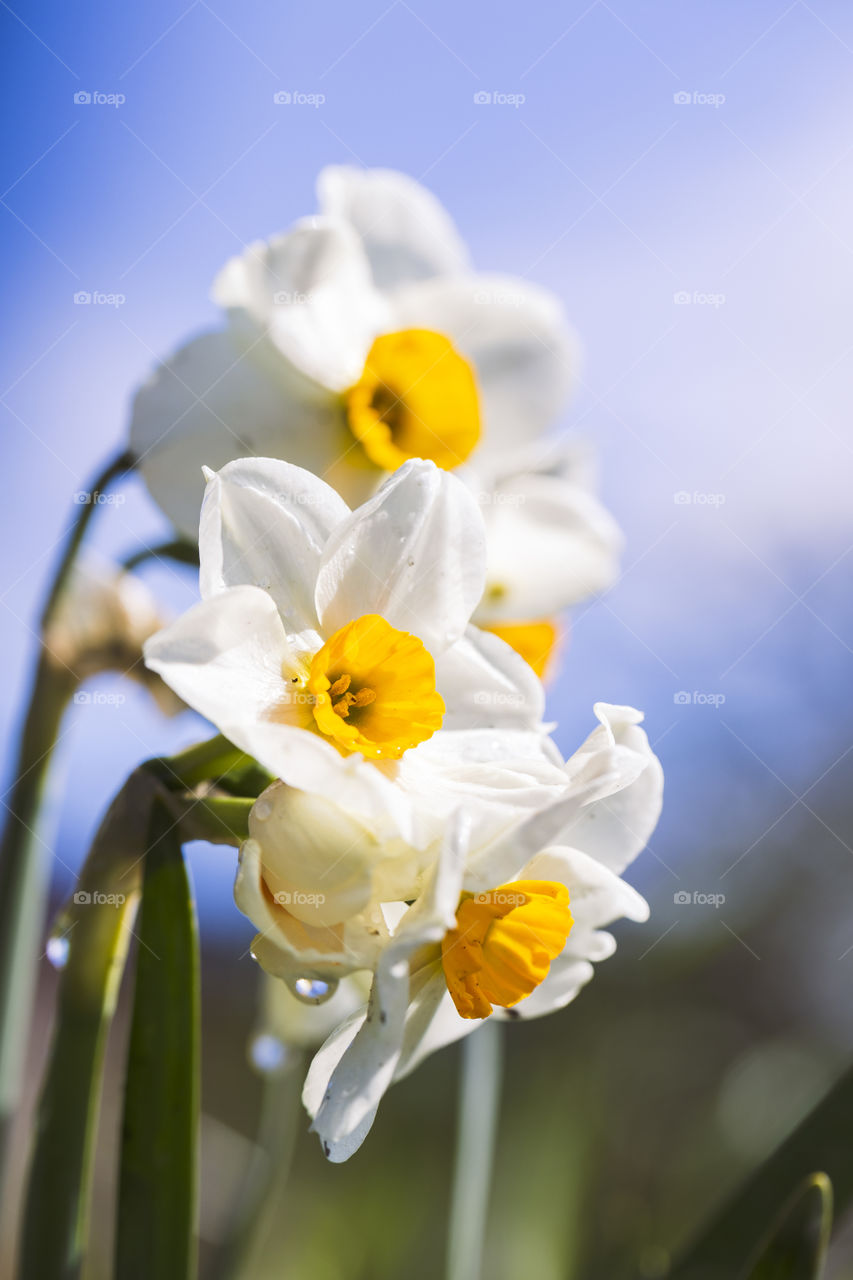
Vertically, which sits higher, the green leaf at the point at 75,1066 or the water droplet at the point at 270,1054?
the green leaf at the point at 75,1066

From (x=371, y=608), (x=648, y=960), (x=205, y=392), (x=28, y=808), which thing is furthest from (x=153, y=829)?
(x=648, y=960)

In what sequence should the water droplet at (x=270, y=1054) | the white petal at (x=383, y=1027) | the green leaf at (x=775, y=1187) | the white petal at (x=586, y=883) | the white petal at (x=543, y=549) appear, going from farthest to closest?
1. the water droplet at (x=270, y=1054)
2. the white petal at (x=543, y=549)
3. the green leaf at (x=775, y=1187)
4. the white petal at (x=586, y=883)
5. the white petal at (x=383, y=1027)

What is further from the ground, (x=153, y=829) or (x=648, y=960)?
(x=153, y=829)

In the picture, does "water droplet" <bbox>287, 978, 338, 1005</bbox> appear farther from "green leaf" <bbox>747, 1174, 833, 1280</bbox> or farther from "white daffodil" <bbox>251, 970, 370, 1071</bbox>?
"white daffodil" <bbox>251, 970, 370, 1071</bbox>

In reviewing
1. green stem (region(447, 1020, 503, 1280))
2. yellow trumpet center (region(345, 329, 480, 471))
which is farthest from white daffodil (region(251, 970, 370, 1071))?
yellow trumpet center (region(345, 329, 480, 471))

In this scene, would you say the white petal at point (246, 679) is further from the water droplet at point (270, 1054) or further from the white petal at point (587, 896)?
the water droplet at point (270, 1054)

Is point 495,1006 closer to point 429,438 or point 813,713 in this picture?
point 429,438

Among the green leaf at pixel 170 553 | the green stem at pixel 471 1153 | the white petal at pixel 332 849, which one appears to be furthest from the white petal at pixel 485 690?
the green stem at pixel 471 1153
